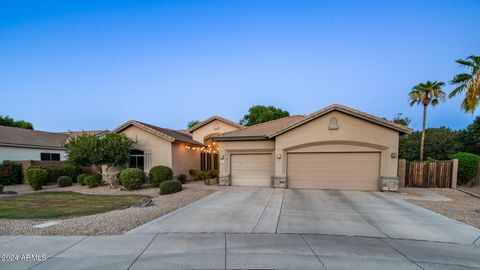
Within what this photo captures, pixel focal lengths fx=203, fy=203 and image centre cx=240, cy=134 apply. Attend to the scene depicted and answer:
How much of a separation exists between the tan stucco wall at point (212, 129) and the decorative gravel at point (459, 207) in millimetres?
14486

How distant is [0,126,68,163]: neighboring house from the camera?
1673cm

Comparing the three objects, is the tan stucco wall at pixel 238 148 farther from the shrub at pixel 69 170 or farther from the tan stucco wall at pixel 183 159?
the shrub at pixel 69 170

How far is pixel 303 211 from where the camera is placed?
23.9 ft

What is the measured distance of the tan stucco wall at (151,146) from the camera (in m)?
14.8

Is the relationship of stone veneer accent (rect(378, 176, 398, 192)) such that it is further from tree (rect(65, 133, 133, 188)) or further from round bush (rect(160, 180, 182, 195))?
tree (rect(65, 133, 133, 188))

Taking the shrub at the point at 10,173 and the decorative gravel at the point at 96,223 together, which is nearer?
the decorative gravel at the point at 96,223

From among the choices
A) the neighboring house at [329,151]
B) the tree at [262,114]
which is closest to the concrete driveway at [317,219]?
the neighboring house at [329,151]

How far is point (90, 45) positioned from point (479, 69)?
24.0 metres

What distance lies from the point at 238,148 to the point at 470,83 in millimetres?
11123

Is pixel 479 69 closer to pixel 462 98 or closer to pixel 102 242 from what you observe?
pixel 462 98

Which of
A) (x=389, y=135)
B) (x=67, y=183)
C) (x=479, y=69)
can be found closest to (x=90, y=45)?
(x=67, y=183)

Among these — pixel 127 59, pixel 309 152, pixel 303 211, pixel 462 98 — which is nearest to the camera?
pixel 303 211

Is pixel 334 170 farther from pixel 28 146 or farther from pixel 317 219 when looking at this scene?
pixel 28 146

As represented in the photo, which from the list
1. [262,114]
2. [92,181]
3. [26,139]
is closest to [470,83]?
[92,181]
